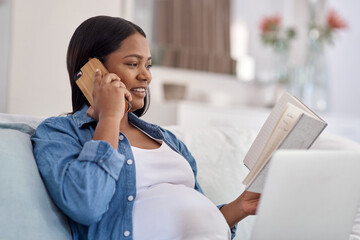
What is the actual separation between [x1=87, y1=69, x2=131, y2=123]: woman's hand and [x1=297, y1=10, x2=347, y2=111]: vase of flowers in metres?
2.82

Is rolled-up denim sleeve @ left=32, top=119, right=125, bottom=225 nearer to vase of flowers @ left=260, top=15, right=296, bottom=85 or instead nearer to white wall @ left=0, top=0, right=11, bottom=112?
white wall @ left=0, top=0, right=11, bottom=112

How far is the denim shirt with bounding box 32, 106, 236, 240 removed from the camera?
104 centimetres

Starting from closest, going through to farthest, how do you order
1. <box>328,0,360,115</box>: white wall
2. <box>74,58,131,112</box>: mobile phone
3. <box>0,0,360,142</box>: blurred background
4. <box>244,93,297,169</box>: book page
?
1. <box>244,93,297,169</box>: book page
2. <box>74,58,131,112</box>: mobile phone
3. <box>0,0,360,142</box>: blurred background
4. <box>328,0,360,115</box>: white wall

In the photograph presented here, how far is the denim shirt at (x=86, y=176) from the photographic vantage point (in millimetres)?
1039

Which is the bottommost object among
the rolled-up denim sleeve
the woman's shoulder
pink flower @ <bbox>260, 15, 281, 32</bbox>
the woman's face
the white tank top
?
the white tank top

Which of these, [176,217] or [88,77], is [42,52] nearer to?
[88,77]

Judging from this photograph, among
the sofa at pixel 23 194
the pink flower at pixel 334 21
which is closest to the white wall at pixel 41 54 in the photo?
the sofa at pixel 23 194

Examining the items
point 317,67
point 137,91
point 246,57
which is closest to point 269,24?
point 246,57

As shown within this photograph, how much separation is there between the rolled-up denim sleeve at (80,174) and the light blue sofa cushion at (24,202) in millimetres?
27

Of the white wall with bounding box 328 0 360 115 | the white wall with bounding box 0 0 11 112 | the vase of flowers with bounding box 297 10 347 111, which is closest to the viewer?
the white wall with bounding box 0 0 11 112

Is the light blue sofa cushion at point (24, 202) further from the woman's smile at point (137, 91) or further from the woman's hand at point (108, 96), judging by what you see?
the woman's smile at point (137, 91)

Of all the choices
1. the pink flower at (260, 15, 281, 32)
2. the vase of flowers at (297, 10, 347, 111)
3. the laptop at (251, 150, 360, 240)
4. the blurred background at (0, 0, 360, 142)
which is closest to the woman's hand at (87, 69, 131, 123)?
the laptop at (251, 150, 360, 240)

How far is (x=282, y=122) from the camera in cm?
104

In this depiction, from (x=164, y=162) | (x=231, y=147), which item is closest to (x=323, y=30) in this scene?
(x=231, y=147)
